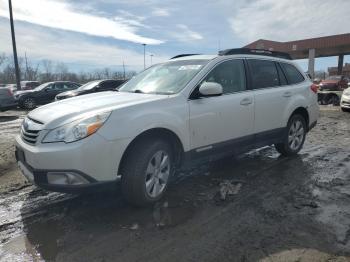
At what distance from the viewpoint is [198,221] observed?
152 inches

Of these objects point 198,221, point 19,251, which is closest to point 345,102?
point 198,221

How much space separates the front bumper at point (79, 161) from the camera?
3.56m

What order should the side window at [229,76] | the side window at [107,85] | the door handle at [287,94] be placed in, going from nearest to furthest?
1. the side window at [229,76]
2. the door handle at [287,94]
3. the side window at [107,85]

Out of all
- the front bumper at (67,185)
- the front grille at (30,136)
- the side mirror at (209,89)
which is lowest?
the front bumper at (67,185)

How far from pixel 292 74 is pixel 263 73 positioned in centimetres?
103

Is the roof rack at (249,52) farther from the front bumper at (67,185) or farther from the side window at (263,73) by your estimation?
the front bumper at (67,185)

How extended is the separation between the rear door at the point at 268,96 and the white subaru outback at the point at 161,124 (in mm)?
17

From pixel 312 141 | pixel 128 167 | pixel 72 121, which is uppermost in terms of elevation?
pixel 72 121

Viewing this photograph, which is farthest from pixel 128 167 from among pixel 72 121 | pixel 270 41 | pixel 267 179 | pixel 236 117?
pixel 270 41

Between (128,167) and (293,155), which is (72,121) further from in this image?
(293,155)

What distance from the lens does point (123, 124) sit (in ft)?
12.5

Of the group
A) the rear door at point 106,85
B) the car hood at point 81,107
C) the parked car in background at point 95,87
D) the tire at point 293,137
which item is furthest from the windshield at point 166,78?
the rear door at point 106,85

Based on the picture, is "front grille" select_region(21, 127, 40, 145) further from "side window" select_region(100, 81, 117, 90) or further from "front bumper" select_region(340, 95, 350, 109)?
"front bumper" select_region(340, 95, 350, 109)

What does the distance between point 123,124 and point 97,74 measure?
60.0m
